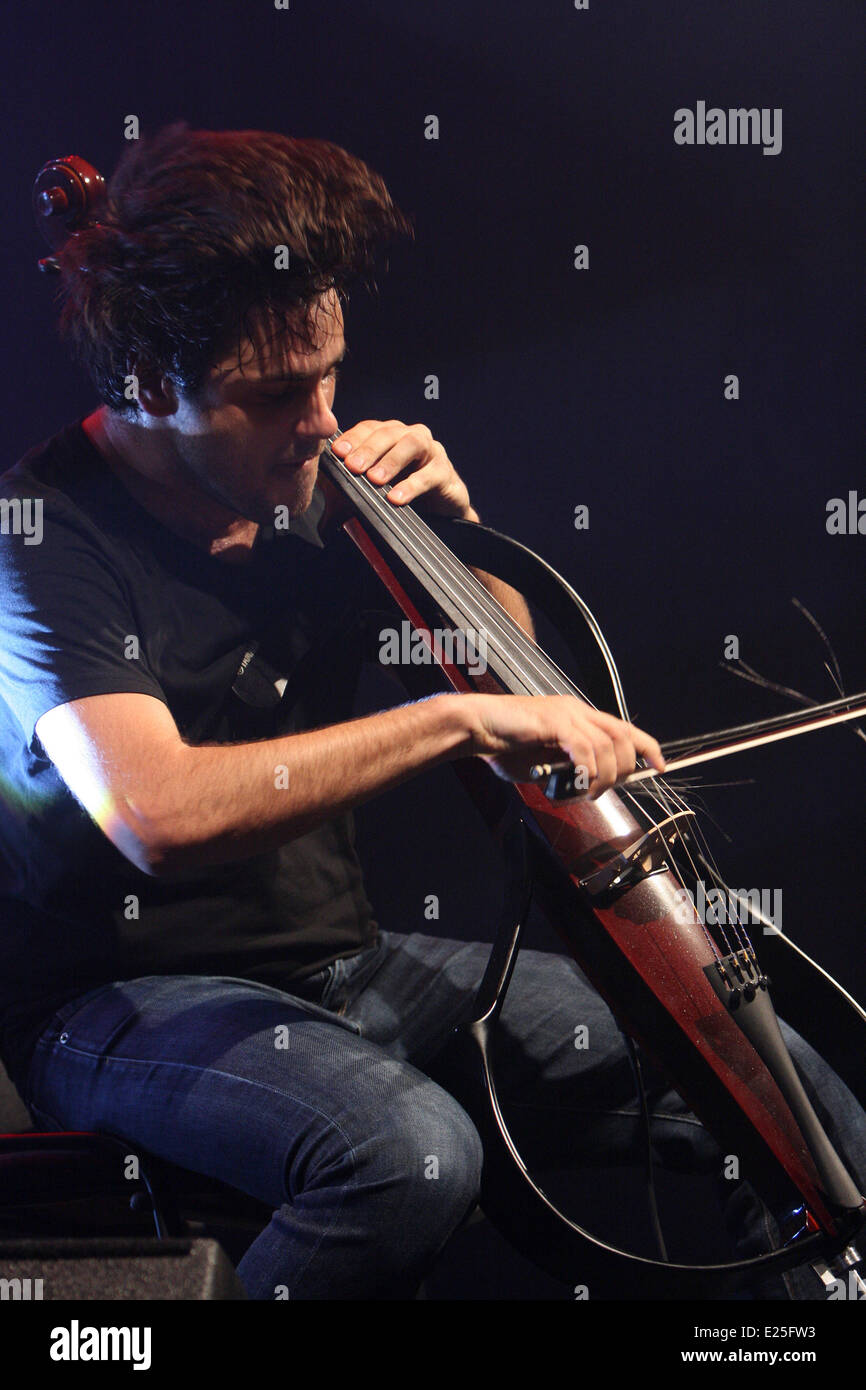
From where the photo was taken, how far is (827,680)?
191cm

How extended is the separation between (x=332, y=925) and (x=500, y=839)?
30 cm

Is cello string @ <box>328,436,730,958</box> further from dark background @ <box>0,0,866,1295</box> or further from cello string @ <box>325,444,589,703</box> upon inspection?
dark background @ <box>0,0,866,1295</box>

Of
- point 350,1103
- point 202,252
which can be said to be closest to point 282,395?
point 202,252

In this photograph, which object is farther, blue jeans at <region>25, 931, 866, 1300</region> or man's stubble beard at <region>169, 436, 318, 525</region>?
man's stubble beard at <region>169, 436, 318, 525</region>

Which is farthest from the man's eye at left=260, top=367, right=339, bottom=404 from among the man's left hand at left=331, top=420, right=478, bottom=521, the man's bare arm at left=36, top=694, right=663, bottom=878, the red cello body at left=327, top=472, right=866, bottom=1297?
the red cello body at left=327, top=472, right=866, bottom=1297

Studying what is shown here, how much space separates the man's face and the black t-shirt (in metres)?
0.10

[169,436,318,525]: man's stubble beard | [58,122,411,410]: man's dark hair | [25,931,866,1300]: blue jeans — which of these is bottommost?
[25,931,866,1300]: blue jeans

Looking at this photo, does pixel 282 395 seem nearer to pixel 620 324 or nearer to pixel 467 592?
pixel 467 592

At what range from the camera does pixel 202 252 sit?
1160 mm

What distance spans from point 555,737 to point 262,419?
0.53 m

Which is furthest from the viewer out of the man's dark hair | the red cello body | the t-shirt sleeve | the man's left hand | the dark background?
the dark background

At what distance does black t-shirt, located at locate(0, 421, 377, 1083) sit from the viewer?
1112 millimetres
